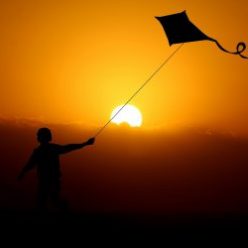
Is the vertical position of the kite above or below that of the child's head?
above

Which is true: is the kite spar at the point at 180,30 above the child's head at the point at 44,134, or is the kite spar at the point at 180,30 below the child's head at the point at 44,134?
above

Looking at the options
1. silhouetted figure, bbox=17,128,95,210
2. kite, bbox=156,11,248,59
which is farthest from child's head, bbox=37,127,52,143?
kite, bbox=156,11,248,59

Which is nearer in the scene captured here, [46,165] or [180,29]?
[46,165]

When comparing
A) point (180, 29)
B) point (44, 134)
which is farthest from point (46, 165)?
point (180, 29)

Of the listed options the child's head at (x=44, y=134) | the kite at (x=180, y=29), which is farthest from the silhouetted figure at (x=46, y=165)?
the kite at (x=180, y=29)

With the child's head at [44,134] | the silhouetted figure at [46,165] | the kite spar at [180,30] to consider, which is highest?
the kite spar at [180,30]

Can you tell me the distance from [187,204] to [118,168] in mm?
23249

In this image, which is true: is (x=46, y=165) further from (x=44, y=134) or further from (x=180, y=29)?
(x=180, y=29)

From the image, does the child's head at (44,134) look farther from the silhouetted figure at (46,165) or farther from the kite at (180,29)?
the kite at (180,29)

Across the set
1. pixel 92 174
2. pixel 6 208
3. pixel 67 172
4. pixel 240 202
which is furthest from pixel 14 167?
pixel 6 208

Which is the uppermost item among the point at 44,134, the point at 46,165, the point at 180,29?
the point at 180,29

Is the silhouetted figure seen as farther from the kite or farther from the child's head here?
the kite

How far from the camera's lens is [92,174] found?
186000 mm

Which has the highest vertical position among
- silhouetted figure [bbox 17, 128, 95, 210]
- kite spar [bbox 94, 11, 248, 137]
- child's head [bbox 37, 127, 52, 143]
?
kite spar [bbox 94, 11, 248, 137]
